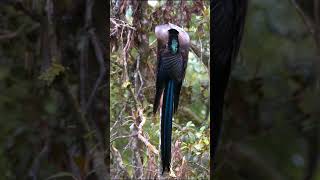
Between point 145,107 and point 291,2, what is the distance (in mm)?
494

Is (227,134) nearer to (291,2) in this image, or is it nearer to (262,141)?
(262,141)

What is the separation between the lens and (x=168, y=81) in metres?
1.58

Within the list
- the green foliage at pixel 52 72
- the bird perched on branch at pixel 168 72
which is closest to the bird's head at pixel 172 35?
the bird perched on branch at pixel 168 72

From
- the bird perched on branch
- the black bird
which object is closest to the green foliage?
the bird perched on branch

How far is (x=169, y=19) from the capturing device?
157 cm

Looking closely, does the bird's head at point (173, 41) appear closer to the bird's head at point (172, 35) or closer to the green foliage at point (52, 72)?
the bird's head at point (172, 35)

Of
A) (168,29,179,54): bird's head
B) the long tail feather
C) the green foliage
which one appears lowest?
the long tail feather

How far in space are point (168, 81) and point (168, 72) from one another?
25mm

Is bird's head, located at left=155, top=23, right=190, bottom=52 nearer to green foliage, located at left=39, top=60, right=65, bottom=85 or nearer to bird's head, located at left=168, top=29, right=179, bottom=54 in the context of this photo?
bird's head, located at left=168, top=29, right=179, bottom=54

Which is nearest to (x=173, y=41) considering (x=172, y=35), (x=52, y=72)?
(x=172, y=35)

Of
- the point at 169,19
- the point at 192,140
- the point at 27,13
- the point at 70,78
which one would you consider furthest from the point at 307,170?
the point at 27,13

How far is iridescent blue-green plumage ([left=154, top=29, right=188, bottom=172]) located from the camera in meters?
1.57

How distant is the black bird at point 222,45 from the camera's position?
1.55 meters

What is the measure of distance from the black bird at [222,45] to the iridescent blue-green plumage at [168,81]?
9cm
